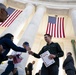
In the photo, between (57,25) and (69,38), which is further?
(69,38)

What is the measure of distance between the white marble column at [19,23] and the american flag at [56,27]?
3.63 metres

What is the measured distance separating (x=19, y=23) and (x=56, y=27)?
7.09m

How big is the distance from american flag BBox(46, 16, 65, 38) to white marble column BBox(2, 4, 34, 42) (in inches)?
143

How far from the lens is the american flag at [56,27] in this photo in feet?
99.6

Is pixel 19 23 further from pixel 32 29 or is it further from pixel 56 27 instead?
pixel 56 27

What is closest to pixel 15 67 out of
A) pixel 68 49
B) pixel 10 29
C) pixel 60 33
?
pixel 10 29

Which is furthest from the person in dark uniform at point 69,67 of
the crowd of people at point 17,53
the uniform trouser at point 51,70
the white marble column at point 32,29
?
the white marble column at point 32,29

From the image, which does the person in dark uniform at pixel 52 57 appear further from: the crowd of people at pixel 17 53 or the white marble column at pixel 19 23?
the white marble column at pixel 19 23

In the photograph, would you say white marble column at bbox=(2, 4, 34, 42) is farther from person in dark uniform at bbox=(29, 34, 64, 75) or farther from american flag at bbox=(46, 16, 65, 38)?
person in dark uniform at bbox=(29, 34, 64, 75)

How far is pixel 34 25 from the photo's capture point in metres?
24.3

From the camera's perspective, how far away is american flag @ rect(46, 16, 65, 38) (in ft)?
99.6

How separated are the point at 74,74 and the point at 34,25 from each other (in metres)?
12.8

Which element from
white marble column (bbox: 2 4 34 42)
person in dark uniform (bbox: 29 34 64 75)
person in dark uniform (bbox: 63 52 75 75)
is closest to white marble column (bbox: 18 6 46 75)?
white marble column (bbox: 2 4 34 42)

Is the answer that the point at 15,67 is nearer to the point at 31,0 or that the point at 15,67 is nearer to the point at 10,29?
the point at 10,29
